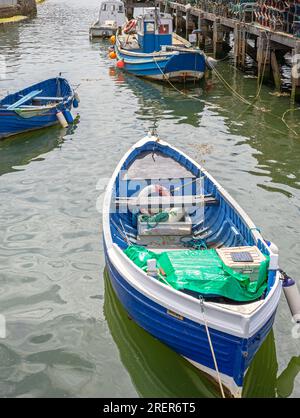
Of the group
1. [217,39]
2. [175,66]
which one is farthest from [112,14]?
[175,66]

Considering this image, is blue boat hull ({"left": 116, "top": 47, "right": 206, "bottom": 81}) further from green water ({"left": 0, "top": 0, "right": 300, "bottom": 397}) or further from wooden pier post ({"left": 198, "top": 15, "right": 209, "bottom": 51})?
wooden pier post ({"left": 198, "top": 15, "right": 209, "bottom": 51})

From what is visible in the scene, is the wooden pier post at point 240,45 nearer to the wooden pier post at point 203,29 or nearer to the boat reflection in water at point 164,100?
the boat reflection in water at point 164,100

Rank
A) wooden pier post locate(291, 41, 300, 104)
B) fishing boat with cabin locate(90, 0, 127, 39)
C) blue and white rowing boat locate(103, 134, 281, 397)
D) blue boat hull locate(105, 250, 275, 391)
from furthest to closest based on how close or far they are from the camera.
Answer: fishing boat with cabin locate(90, 0, 127, 39) → wooden pier post locate(291, 41, 300, 104) → blue and white rowing boat locate(103, 134, 281, 397) → blue boat hull locate(105, 250, 275, 391)

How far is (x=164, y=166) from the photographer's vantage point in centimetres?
1386

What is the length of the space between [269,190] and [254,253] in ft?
21.5

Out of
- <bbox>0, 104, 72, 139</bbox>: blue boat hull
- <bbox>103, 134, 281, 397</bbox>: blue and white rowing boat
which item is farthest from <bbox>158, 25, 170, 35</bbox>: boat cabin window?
<bbox>103, 134, 281, 397</bbox>: blue and white rowing boat

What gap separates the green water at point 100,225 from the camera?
8.24 metres

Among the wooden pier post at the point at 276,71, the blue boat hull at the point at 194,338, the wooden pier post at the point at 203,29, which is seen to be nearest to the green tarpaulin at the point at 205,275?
the blue boat hull at the point at 194,338

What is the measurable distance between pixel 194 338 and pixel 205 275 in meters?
1.14

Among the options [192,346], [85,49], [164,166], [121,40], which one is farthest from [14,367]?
[85,49]

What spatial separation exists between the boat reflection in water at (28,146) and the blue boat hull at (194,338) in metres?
9.80

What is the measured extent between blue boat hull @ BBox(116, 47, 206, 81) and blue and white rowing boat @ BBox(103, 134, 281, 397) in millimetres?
15604

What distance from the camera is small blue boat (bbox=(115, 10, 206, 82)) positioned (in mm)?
27203
